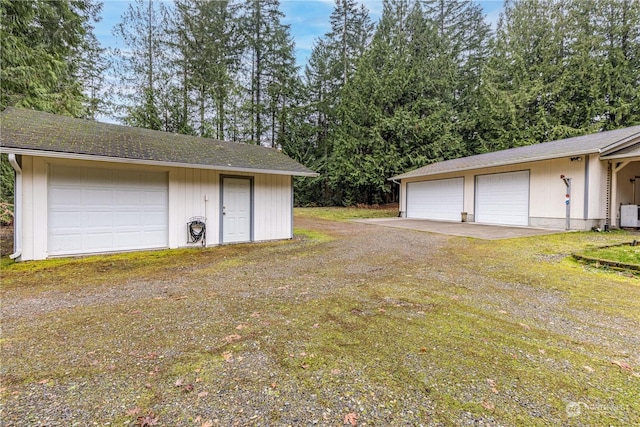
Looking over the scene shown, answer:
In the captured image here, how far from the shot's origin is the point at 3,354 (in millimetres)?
2330

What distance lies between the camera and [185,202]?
7242 mm

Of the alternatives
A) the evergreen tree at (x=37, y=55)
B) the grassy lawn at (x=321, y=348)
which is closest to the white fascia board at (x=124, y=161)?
the grassy lawn at (x=321, y=348)

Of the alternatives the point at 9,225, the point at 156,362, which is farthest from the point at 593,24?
the point at 9,225

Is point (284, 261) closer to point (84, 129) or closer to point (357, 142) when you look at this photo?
point (84, 129)

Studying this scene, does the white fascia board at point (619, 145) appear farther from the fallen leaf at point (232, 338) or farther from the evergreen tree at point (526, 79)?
the fallen leaf at point (232, 338)

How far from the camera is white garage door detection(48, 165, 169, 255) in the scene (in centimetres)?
589

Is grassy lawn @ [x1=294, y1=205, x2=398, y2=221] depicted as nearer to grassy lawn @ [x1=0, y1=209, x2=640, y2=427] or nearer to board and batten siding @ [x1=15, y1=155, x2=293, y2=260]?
board and batten siding @ [x1=15, y1=155, x2=293, y2=260]

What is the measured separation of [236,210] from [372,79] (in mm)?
16278

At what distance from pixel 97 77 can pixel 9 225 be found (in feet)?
35.0

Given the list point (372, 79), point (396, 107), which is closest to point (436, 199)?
point (396, 107)

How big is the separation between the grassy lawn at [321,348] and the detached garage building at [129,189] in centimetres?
142

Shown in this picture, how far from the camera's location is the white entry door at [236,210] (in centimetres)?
779

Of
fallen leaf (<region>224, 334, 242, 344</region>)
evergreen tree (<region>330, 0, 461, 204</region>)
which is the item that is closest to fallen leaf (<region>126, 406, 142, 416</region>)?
fallen leaf (<region>224, 334, 242, 344</region>)

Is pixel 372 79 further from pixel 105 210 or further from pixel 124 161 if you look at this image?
pixel 105 210
